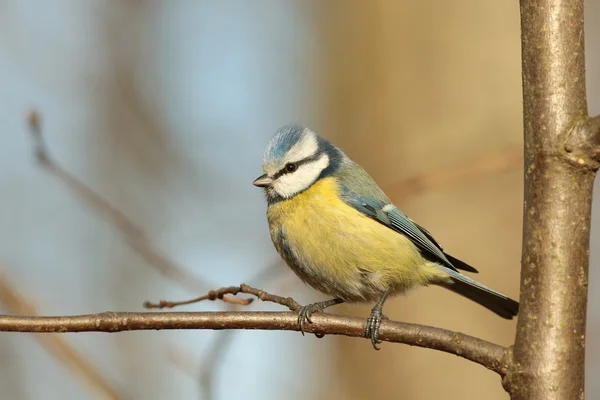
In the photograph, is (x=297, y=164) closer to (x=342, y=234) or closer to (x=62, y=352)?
(x=342, y=234)

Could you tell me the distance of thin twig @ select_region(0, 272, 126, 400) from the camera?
2.32 metres

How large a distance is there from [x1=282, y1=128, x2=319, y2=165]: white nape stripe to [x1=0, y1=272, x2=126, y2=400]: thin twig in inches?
50.1

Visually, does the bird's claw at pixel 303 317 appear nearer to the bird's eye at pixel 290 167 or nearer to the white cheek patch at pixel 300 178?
the white cheek patch at pixel 300 178

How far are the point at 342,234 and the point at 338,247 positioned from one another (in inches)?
Result: 2.4

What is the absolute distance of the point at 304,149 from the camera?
3.27 metres

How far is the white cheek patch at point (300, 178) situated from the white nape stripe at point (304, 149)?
4 centimetres

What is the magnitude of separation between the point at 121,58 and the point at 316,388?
403 centimetres

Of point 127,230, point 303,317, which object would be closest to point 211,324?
point 303,317

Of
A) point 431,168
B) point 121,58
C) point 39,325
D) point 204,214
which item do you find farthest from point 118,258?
point 39,325

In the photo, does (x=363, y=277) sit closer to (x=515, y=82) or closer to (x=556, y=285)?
(x=556, y=285)

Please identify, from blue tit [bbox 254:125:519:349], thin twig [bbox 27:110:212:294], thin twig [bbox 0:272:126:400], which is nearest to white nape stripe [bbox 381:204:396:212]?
blue tit [bbox 254:125:519:349]

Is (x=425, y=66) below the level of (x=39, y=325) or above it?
above

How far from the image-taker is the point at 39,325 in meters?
1.76

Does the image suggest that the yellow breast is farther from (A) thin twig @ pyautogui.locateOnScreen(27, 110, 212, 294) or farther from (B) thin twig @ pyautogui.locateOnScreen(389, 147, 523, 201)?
(A) thin twig @ pyautogui.locateOnScreen(27, 110, 212, 294)
